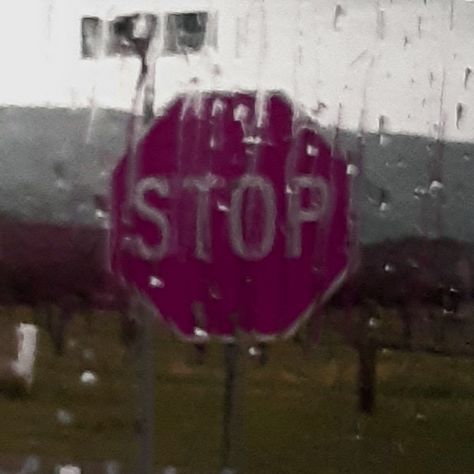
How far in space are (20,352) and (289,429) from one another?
17 cm

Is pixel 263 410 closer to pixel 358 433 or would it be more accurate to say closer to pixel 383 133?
pixel 358 433

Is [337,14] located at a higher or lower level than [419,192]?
higher

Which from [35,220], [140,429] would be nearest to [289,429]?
[140,429]

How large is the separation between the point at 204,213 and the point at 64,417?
0.15m

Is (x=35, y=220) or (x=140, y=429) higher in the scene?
(x=35, y=220)

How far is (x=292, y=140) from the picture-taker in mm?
405

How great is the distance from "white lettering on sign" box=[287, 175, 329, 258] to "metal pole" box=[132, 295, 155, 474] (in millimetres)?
98

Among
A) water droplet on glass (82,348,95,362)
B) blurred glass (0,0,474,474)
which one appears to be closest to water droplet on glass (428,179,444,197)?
blurred glass (0,0,474,474)

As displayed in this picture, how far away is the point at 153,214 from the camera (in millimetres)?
405

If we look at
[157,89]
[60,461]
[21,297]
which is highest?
[157,89]

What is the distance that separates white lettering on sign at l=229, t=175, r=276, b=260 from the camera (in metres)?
0.40

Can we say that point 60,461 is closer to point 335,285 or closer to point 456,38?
point 335,285

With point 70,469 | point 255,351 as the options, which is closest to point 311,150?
point 255,351

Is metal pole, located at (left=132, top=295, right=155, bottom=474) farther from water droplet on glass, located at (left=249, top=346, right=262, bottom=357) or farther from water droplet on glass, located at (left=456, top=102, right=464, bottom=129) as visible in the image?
water droplet on glass, located at (left=456, top=102, right=464, bottom=129)
